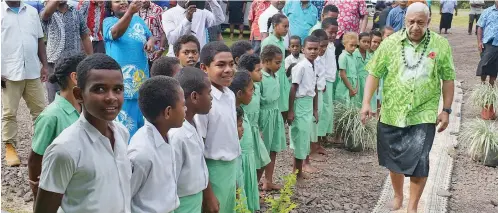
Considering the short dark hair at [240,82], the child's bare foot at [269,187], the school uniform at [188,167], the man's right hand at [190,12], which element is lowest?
the child's bare foot at [269,187]

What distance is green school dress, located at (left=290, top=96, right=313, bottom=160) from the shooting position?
6059mm

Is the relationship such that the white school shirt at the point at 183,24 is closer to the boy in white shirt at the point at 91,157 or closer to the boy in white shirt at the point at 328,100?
the boy in white shirt at the point at 328,100

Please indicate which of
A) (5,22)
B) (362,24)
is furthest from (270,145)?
(362,24)

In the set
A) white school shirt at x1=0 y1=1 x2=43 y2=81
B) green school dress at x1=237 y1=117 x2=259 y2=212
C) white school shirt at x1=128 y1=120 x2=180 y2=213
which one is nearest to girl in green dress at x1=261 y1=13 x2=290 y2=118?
green school dress at x1=237 y1=117 x2=259 y2=212

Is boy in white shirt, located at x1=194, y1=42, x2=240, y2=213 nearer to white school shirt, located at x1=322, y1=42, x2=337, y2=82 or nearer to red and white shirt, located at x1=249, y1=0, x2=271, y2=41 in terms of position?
white school shirt, located at x1=322, y1=42, x2=337, y2=82

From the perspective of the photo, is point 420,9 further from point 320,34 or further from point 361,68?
point 361,68

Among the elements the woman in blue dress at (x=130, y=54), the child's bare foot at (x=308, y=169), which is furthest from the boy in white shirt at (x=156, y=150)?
the child's bare foot at (x=308, y=169)

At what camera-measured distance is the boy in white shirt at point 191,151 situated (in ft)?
11.3

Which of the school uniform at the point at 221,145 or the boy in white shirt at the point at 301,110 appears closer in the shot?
the school uniform at the point at 221,145

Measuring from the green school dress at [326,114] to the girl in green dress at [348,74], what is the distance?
0.52 metres

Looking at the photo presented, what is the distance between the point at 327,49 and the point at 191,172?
167 inches

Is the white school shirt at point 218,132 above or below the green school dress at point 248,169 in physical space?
above

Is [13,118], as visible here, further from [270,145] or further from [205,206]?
[205,206]

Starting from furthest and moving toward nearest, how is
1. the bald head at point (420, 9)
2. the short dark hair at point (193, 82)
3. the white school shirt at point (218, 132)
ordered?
1. the bald head at point (420, 9)
2. the white school shirt at point (218, 132)
3. the short dark hair at point (193, 82)
